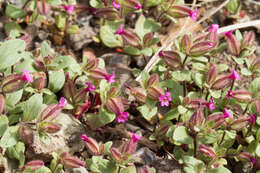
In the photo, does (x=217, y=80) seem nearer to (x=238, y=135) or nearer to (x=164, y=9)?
(x=238, y=135)

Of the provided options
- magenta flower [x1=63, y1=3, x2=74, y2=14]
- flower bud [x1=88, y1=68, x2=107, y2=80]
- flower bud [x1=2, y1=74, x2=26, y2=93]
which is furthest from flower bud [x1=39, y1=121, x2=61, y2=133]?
magenta flower [x1=63, y1=3, x2=74, y2=14]

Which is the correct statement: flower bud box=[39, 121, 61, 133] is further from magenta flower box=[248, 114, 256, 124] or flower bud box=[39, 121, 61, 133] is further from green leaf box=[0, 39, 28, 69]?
magenta flower box=[248, 114, 256, 124]

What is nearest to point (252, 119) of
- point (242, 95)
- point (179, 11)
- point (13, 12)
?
point (242, 95)

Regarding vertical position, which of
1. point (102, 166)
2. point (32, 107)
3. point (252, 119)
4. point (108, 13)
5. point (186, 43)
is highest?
point (108, 13)

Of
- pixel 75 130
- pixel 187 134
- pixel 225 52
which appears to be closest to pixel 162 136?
pixel 187 134

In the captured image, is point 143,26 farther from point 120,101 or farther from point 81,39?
point 120,101

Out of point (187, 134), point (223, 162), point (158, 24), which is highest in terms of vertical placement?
point (158, 24)
